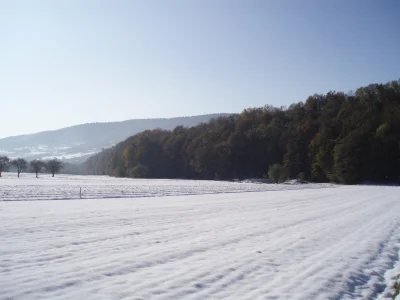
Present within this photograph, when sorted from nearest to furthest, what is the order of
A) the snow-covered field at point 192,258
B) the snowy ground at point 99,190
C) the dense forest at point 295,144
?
the snow-covered field at point 192,258, the snowy ground at point 99,190, the dense forest at point 295,144

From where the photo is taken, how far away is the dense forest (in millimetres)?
69688

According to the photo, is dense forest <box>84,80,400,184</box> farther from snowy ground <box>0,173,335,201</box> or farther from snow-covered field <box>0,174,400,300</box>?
snow-covered field <box>0,174,400,300</box>

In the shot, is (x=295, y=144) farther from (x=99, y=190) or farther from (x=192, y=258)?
(x=192, y=258)

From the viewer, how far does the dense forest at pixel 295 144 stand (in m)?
69.7

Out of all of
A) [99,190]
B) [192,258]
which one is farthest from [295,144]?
[192,258]

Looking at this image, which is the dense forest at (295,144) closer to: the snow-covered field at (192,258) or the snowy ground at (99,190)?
the snowy ground at (99,190)

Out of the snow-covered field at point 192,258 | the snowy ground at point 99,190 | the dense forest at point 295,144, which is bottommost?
the snowy ground at point 99,190

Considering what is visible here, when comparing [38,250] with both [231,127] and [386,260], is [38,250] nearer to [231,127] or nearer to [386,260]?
[386,260]

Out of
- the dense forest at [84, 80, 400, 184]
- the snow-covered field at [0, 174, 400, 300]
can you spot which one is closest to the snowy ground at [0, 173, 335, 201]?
the snow-covered field at [0, 174, 400, 300]

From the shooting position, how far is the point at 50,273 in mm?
7438

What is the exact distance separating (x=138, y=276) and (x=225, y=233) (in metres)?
5.78

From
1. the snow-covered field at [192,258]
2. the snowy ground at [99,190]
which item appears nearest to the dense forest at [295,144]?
the snowy ground at [99,190]

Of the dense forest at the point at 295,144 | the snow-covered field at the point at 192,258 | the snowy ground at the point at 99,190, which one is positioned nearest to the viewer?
the snow-covered field at the point at 192,258

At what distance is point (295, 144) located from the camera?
84062 mm
